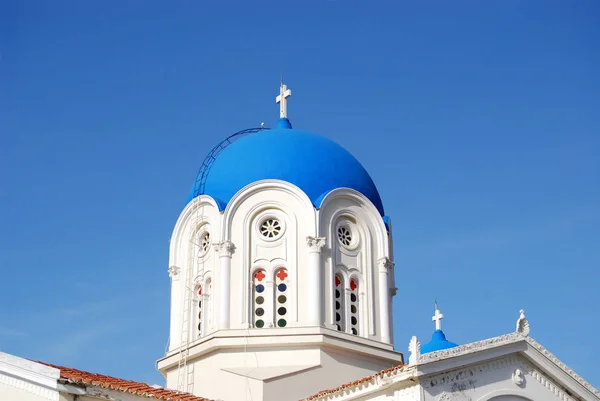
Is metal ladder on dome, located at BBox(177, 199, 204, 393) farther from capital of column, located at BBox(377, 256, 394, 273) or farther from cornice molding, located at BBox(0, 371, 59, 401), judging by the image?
cornice molding, located at BBox(0, 371, 59, 401)

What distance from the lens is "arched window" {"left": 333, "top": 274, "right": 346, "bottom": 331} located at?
91.8 feet

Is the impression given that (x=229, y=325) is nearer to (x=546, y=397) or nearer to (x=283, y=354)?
(x=283, y=354)

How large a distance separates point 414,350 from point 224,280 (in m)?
8.49

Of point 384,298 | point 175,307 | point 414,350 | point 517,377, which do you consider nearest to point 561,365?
point 517,377

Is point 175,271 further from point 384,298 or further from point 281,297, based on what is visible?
point 384,298

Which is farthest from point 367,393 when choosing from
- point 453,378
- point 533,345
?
point 533,345

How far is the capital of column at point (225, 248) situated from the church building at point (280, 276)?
0.03 metres

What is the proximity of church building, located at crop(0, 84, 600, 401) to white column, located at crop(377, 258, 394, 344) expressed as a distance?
30 mm

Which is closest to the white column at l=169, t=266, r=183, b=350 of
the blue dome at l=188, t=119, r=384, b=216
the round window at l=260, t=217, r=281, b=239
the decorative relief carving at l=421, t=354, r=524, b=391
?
the blue dome at l=188, t=119, r=384, b=216

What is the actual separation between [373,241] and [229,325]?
493cm

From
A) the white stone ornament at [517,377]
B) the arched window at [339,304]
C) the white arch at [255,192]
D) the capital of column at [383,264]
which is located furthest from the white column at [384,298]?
the white stone ornament at [517,377]

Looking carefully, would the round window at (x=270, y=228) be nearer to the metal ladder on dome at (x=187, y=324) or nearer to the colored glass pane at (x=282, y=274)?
the colored glass pane at (x=282, y=274)

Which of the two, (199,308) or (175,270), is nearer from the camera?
(199,308)

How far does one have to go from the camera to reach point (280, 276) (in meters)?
28.1
